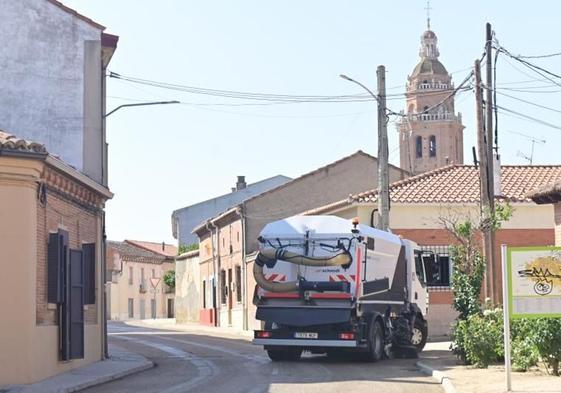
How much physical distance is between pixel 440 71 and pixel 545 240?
10134 cm

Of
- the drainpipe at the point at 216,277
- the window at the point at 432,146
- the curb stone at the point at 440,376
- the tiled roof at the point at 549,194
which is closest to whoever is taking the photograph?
the curb stone at the point at 440,376

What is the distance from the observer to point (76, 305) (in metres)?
21.3

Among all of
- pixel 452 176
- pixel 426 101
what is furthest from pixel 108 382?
pixel 426 101

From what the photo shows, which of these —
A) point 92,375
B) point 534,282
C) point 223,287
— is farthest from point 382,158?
point 223,287

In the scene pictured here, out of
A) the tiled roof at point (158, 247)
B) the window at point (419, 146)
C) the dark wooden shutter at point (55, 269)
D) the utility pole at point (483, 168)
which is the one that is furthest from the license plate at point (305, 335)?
the window at point (419, 146)

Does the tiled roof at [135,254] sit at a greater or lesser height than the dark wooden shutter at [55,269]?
greater

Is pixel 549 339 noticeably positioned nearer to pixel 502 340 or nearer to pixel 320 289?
pixel 502 340

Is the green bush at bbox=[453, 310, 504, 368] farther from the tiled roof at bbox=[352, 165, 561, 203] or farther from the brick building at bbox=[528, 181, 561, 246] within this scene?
the tiled roof at bbox=[352, 165, 561, 203]

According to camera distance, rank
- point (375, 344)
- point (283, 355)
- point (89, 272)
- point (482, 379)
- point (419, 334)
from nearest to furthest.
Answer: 1. point (482, 379)
2. point (89, 272)
3. point (375, 344)
4. point (283, 355)
5. point (419, 334)

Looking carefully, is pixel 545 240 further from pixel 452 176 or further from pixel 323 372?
pixel 323 372

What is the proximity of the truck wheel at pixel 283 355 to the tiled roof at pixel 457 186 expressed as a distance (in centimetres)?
1278

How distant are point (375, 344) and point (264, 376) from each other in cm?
443

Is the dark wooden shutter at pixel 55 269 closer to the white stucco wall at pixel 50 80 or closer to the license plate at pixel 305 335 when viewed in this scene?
the license plate at pixel 305 335

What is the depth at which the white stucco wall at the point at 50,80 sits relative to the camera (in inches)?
1027
